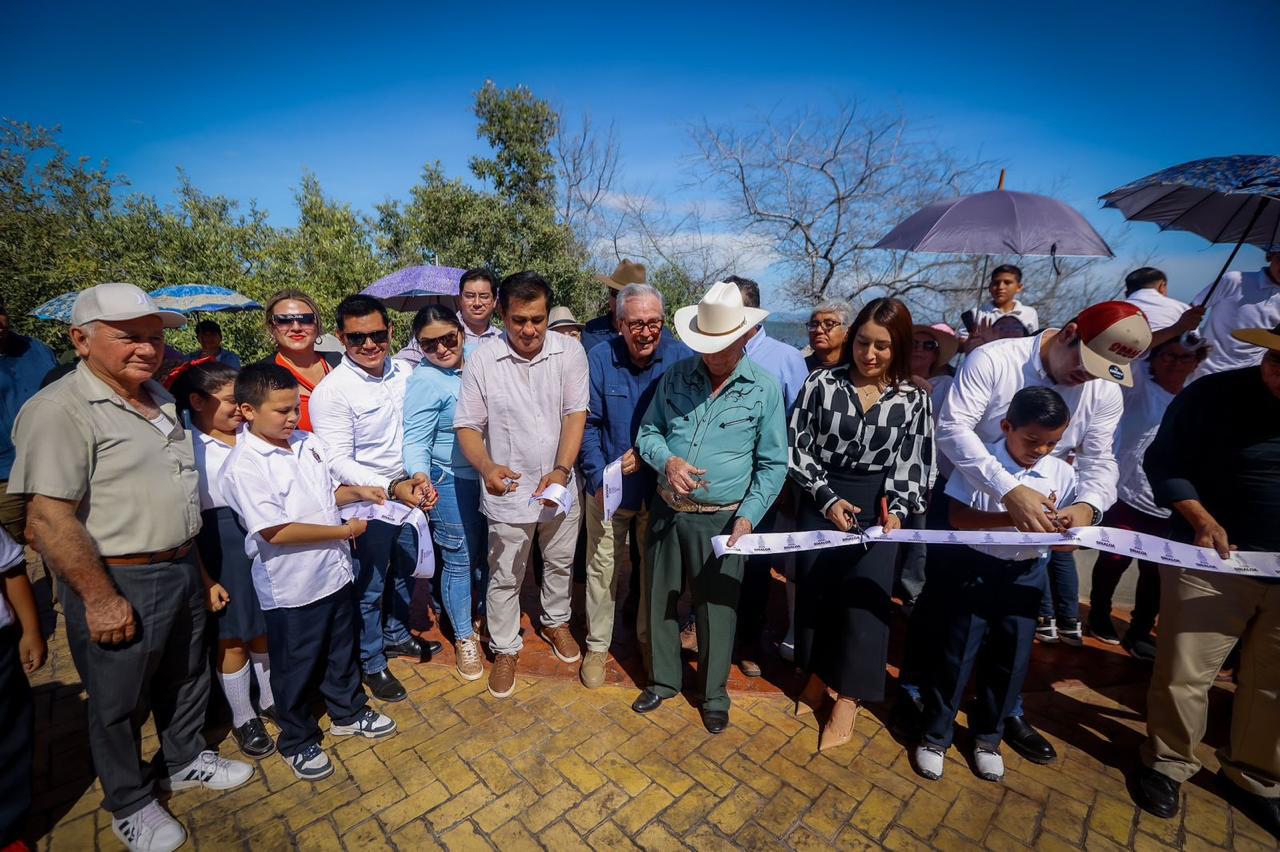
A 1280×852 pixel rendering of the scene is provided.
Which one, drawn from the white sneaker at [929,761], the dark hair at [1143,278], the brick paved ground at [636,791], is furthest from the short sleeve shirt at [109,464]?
the dark hair at [1143,278]

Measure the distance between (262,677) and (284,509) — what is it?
1.16 m

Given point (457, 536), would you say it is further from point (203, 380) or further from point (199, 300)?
point (199, 300)

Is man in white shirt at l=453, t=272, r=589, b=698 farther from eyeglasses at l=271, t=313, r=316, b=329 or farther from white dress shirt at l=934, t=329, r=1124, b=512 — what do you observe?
white dress shirt at l=934, t=329, r=1124, b=512

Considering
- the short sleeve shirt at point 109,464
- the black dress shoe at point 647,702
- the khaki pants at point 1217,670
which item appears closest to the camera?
the short sleeve shirt at point 109,464

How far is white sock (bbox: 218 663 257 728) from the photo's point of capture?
2.83 m

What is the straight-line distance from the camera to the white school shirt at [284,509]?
7.98ft

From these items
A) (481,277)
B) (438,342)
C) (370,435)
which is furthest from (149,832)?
(481,277)

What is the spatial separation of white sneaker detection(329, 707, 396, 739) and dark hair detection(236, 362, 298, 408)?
5.95 ft

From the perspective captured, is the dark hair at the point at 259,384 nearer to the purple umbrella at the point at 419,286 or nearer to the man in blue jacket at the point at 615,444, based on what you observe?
the man in blue jacket at the point at 615,444

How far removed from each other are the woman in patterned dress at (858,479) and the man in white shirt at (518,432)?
4.41 feet

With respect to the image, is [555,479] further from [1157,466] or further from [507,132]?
[507,132]

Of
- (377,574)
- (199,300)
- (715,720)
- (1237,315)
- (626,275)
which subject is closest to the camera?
(715,720)

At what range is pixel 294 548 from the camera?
257 centimetres

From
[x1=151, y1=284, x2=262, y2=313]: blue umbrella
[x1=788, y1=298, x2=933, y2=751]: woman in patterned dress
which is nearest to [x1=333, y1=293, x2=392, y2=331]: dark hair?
[x1=788, y1=298, x2=933, y2=751]: woman in patterned dress
